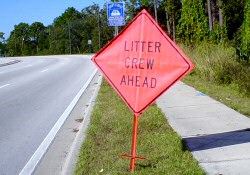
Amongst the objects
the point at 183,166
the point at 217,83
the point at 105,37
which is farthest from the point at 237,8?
the point at 105,37

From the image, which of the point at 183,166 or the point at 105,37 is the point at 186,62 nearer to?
the point at 183,166

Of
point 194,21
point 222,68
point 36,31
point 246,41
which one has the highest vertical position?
point 36,31

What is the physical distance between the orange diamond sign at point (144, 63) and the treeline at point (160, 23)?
35.0ft

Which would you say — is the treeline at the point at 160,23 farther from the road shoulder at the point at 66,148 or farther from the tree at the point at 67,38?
the road shoulder at the point at 66,148

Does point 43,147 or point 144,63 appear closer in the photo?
point 144,63

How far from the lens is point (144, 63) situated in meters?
5.52

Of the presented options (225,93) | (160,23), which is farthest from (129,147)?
(160,23)

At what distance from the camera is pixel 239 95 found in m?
11.0

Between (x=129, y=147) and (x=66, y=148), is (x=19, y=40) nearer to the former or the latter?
(x=66, y=148)

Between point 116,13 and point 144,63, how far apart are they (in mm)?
17049

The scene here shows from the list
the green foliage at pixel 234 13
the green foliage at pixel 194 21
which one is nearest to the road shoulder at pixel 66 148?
the green foliage at pixel 194 21

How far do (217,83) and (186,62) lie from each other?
8.66 meters

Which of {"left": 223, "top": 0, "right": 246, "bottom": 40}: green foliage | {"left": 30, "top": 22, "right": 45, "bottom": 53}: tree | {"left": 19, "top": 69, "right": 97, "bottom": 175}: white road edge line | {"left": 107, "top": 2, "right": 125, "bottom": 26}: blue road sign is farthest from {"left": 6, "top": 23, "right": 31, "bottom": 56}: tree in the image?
{"left": 19, "top": 69, "right": 97, "bottom": 175}: white road edge line

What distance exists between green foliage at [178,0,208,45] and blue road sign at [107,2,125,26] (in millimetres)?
5242
